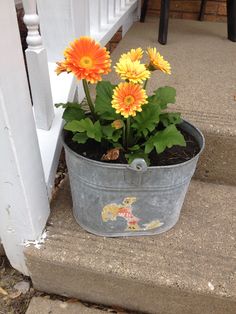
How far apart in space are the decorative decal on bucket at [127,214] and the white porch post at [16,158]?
0.65ft

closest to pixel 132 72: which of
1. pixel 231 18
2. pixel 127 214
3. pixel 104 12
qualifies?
pixel 127 214

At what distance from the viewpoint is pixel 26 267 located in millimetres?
973

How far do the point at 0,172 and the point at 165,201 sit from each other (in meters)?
0.45

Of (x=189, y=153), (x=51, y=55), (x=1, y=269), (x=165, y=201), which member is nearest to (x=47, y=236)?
(x=1, y=269)

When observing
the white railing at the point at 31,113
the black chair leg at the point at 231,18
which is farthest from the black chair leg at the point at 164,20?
the white railing at the point at 31,113

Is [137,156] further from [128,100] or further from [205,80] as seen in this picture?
[205,80]

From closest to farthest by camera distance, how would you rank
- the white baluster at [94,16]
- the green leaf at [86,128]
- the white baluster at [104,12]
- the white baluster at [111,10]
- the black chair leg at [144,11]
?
1. the green leaf at [86,128]
2. the white baluster at [94,16]
3. the white baluster at [104,12]
4. the white baluster at [111,10]
5. the black chair leg at [144,11]

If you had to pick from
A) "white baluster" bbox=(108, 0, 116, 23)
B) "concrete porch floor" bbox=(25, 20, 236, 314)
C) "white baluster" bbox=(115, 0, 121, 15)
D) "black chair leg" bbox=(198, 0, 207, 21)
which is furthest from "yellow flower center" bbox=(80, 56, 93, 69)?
"black chair leg" bbox=(198, 0, 207, 21)

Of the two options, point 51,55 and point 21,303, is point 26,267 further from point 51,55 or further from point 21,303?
point 51,55

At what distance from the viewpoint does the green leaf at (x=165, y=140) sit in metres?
0.75

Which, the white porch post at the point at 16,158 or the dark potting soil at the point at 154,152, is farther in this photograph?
the dark potting soil at the point at 154,152

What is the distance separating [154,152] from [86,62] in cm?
32

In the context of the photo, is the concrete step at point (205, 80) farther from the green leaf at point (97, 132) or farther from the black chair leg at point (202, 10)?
the green leaf at point (97, 132)

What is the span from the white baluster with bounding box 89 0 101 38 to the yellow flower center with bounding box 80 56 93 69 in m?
0.83
